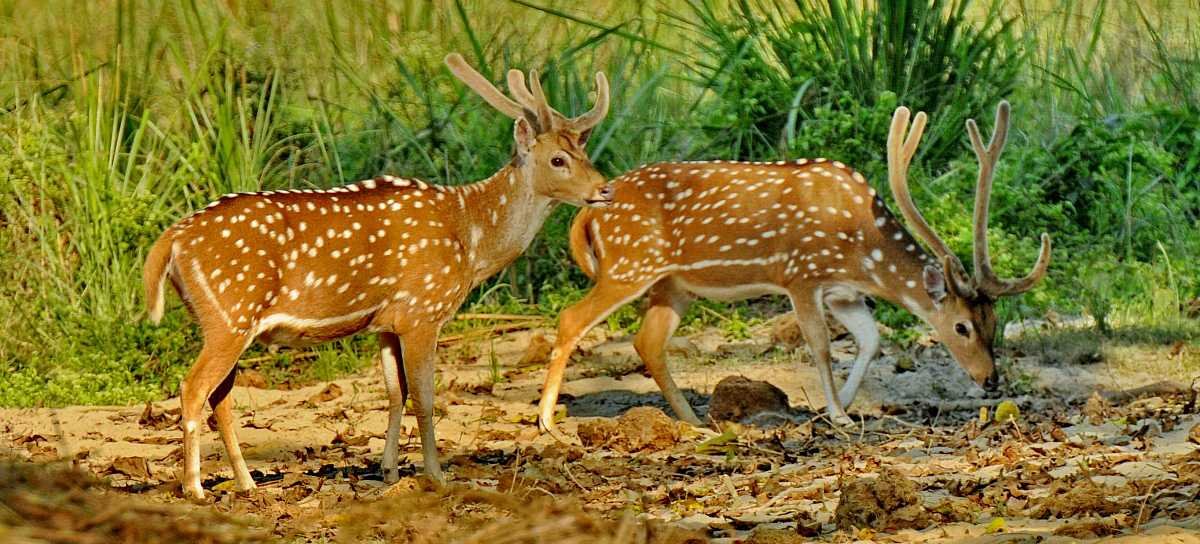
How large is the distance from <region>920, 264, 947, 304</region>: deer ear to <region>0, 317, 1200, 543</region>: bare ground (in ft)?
1.88

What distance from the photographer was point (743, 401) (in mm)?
8383

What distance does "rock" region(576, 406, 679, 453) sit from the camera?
25.5ft

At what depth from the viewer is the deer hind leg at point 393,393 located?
7.00 meters

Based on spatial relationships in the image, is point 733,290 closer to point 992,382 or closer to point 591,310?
point 591,310

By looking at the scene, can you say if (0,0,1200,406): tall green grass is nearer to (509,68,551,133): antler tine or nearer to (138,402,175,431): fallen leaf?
(138,402,175,431): fallen leaf

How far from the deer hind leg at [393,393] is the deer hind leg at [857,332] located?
244cm

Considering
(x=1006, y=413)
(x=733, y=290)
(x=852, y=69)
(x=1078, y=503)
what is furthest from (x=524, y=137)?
(x=852, y=69)

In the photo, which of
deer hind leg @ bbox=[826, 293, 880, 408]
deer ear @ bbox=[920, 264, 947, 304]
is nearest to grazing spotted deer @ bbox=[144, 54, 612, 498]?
deer hind leg @ bbox=[826, 293, 880, 408]

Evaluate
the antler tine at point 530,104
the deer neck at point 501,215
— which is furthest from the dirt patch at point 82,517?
the antler tine at point 530,104

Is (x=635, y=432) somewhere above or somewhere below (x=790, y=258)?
below

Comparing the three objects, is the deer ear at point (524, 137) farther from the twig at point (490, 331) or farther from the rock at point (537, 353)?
the twig at point (490, 331)

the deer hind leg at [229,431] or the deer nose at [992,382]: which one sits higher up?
the deer hind leg at [229,431]

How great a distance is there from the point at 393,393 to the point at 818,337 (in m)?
2.37

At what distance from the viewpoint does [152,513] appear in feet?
9.35
